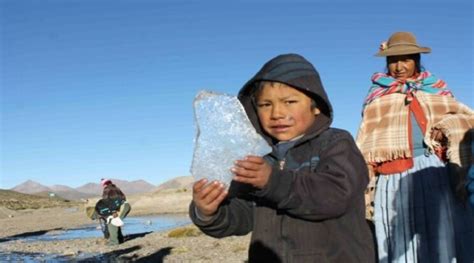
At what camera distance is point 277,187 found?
2.14 meters

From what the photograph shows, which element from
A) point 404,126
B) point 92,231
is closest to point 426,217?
point 404,126

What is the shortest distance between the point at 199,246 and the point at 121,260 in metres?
2.30

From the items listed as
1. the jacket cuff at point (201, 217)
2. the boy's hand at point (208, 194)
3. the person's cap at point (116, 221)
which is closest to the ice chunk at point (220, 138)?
the boy's hand at point (208, 194)

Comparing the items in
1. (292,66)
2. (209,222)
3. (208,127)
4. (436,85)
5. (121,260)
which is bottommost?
(121,260)

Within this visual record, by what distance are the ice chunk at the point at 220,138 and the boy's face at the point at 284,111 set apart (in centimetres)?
35

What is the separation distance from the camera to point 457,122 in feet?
16.0

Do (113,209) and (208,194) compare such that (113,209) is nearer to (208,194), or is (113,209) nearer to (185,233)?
(185,233)

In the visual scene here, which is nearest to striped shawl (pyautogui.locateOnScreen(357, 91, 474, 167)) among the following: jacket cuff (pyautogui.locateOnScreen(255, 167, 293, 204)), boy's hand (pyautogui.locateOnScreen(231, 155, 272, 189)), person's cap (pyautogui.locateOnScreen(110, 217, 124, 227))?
jacket cuff (pyautogui.locateOnScreen(255, 167, 293, 204))

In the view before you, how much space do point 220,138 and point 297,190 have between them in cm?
35

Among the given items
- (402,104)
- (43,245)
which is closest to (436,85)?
(402,104)

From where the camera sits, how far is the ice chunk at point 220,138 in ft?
7.01

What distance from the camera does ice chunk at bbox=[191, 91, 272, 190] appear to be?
214 cm

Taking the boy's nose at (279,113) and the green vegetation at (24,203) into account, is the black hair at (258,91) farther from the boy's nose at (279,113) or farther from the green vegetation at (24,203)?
the green vegetation at (24,203)

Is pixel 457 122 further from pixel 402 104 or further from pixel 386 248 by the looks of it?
pixel 386 248
